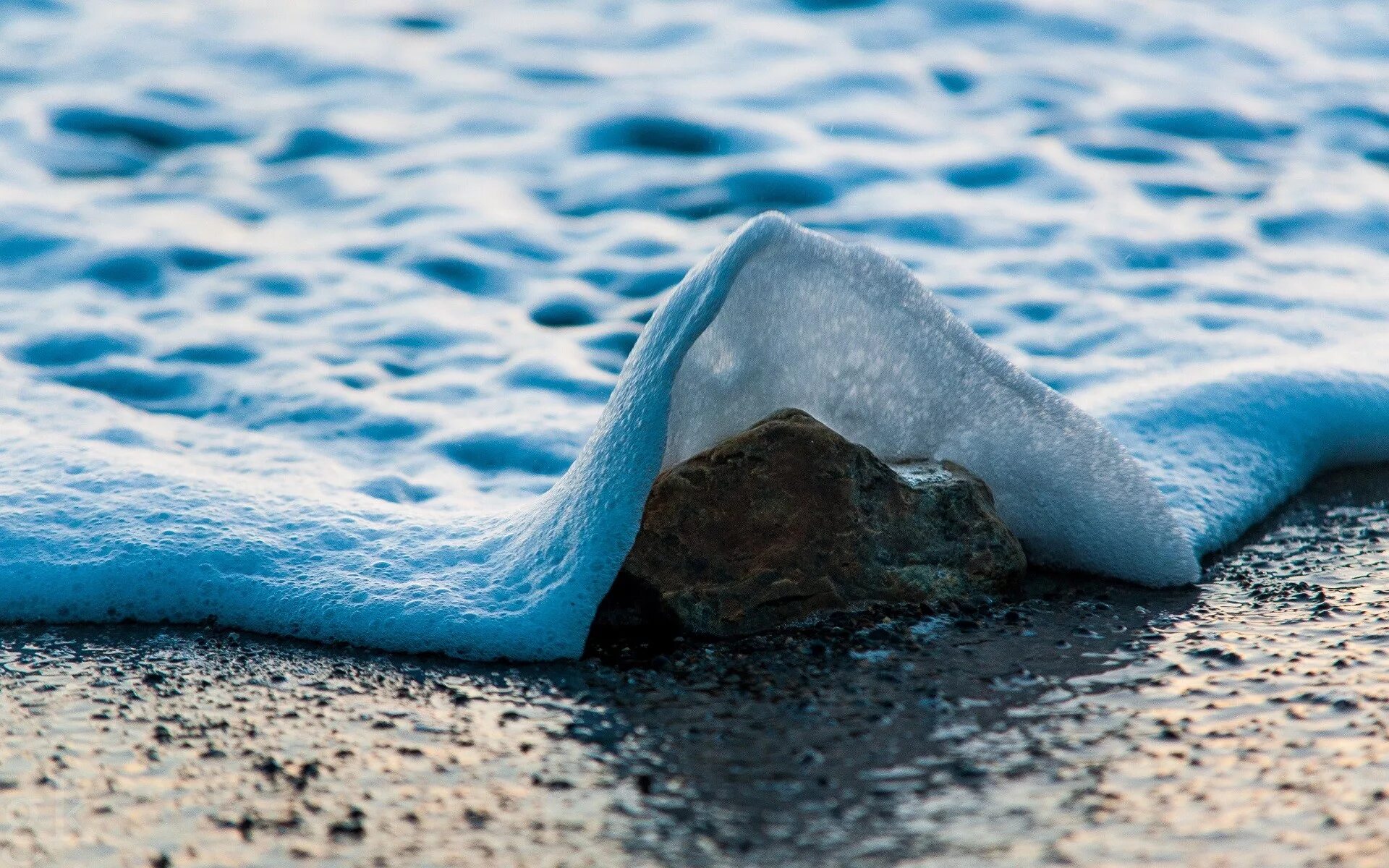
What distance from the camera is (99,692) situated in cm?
201

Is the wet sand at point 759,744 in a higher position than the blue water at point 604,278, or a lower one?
lower

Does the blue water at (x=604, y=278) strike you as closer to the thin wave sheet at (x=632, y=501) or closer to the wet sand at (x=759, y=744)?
the thin wave sheet at (x=632, y=501)

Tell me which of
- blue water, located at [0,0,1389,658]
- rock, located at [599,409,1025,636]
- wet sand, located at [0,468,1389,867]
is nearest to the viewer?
wet sand, located at [0,468,1389,867]

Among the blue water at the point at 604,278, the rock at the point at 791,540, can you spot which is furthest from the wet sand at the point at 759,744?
the blue water at the point at 604,278

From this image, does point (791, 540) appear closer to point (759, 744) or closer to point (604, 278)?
point (759, 744)

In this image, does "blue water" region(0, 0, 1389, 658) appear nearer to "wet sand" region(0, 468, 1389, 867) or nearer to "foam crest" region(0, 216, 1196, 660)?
"foam crest" region(0, 216, 1196, 660)

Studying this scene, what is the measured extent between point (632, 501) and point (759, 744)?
1.74ft

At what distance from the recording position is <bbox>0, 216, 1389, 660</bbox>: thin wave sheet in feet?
7.32

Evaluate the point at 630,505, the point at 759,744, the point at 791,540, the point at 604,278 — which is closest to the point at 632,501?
the point at 630,505

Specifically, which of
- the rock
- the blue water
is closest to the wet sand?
the rock

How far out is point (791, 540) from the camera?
2.27 metres

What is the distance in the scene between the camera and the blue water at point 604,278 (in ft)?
7.83

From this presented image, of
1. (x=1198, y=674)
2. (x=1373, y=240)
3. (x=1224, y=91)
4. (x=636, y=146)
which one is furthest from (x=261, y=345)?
(x=1224, y=91)

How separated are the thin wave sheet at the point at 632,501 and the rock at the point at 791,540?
8 cm
